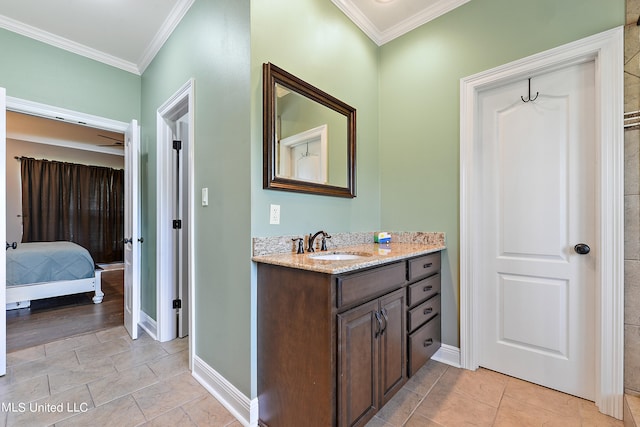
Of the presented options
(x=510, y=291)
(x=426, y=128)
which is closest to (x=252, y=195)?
(x=426, y=128)

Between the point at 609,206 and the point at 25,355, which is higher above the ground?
the point at 609,206

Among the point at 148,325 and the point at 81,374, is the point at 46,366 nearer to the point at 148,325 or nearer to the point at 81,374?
the point at 81,374

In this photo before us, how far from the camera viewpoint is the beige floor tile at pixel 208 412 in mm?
1526

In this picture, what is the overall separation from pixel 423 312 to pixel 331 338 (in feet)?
3.14

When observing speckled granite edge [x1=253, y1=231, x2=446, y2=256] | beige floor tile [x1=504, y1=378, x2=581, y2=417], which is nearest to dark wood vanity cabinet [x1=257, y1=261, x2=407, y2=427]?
speckled granite edge [x1=253, y1=231, x2=446, y2=256]

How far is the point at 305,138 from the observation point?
6.16 ft

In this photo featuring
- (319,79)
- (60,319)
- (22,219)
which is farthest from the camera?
(22,219)

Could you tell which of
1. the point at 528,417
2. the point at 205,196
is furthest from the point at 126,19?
the point at 528,417

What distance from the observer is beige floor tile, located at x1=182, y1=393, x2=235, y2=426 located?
153 centimetres

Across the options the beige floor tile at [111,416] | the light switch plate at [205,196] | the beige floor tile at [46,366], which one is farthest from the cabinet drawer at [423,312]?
the beige floor tile at [46,366]

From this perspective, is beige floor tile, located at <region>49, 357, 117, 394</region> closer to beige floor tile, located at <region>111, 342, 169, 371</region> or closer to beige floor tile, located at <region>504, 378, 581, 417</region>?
beige floor tile, located at <region>111, 342, 169, 371</region>

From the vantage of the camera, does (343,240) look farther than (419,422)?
Yes

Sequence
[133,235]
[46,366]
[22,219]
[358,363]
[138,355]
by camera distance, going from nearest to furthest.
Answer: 1. [358,363]
2. [46,366]
3. [138,355]
4. [133,235]
5. [22,219]

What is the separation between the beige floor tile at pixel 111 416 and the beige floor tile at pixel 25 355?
3.68ft
